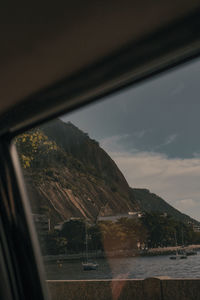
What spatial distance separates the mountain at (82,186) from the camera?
2504mm

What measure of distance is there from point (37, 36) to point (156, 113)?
178cm

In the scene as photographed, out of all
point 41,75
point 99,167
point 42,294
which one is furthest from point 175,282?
point 41,75

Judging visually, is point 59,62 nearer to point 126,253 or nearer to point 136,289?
point 126,253

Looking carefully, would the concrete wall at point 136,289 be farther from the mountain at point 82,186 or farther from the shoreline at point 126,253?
the mountain at point 82,186

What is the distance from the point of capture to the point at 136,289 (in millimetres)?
3215

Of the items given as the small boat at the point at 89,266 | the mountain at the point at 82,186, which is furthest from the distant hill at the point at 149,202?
the small boat at the point at 89,266

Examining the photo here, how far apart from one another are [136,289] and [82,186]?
1.13 m

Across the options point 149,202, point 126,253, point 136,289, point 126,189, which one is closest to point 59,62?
point 126,189

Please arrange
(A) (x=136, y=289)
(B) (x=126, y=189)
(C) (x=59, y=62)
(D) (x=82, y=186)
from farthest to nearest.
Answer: (A) (x=136, y=289)
(D) (x=82, y=186)
(B) (x=126, y=189)
(C) (x=59, y=62)

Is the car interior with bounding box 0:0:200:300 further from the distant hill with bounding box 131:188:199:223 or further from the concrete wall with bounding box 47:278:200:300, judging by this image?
the concrete wall with bounding box 47:278:200:300

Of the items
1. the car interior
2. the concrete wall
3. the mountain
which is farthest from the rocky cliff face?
the concrete wall

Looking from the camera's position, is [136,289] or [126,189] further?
[136,289]

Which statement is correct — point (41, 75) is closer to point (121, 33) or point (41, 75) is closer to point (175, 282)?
point (121, 33)

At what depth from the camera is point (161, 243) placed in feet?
8.20
